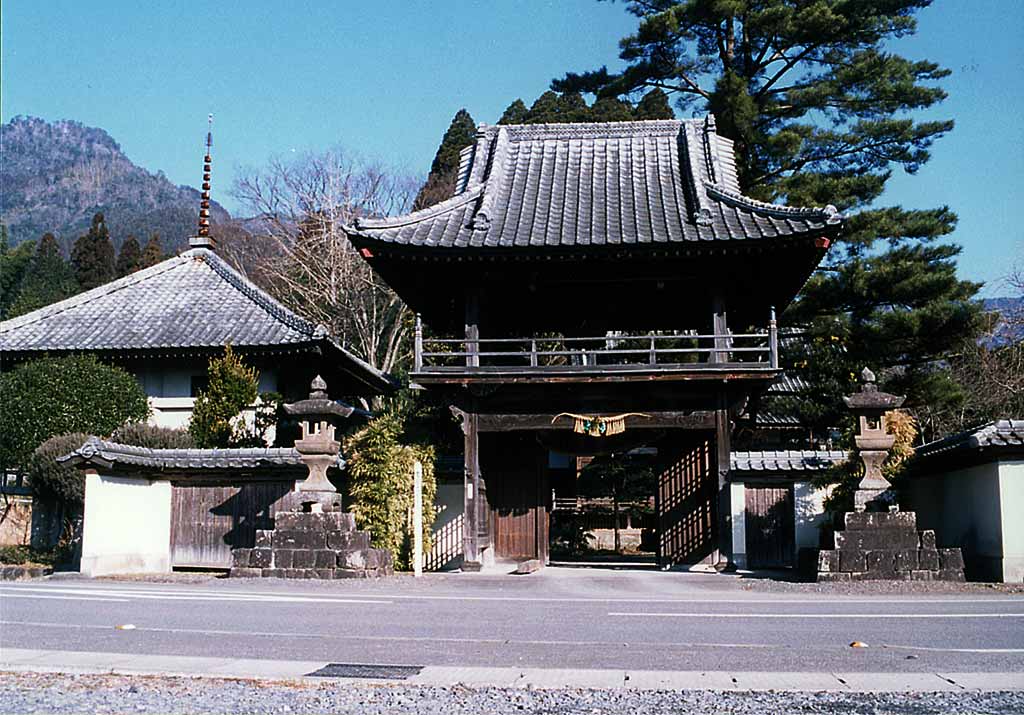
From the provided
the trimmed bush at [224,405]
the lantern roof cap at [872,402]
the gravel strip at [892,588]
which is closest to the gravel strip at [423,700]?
the gravel strip at [892,588]

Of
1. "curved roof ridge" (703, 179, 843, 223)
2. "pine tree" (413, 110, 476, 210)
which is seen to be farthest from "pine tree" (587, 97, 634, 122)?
"curved roof ridge" (703, 179, 843, 223)

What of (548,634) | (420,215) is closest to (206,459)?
(420,215)

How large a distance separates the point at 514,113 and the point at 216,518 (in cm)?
2781

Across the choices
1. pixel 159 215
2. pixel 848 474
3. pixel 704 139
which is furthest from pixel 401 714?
pixel 159 215

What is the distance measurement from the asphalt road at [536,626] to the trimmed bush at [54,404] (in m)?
7.70

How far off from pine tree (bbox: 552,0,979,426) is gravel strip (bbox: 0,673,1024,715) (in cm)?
2158

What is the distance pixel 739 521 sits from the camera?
19469mm

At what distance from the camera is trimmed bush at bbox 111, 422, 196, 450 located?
20.3 meters

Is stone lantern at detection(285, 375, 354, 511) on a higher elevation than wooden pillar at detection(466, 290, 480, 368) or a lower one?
lower

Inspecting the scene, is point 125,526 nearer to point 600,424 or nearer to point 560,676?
point 600,424

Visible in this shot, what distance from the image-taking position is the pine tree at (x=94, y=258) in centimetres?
5834

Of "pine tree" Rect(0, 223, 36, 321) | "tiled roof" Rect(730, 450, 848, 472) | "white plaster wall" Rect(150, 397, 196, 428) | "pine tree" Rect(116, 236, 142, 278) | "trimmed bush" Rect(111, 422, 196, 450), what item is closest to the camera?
"tiled roof" Rect(730, 450, 848, 472)

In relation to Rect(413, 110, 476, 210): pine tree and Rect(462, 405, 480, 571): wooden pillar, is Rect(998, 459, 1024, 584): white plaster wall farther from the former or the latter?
Rect(413, 110, 476, 210): pine tree

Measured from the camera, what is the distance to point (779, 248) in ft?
56.7
